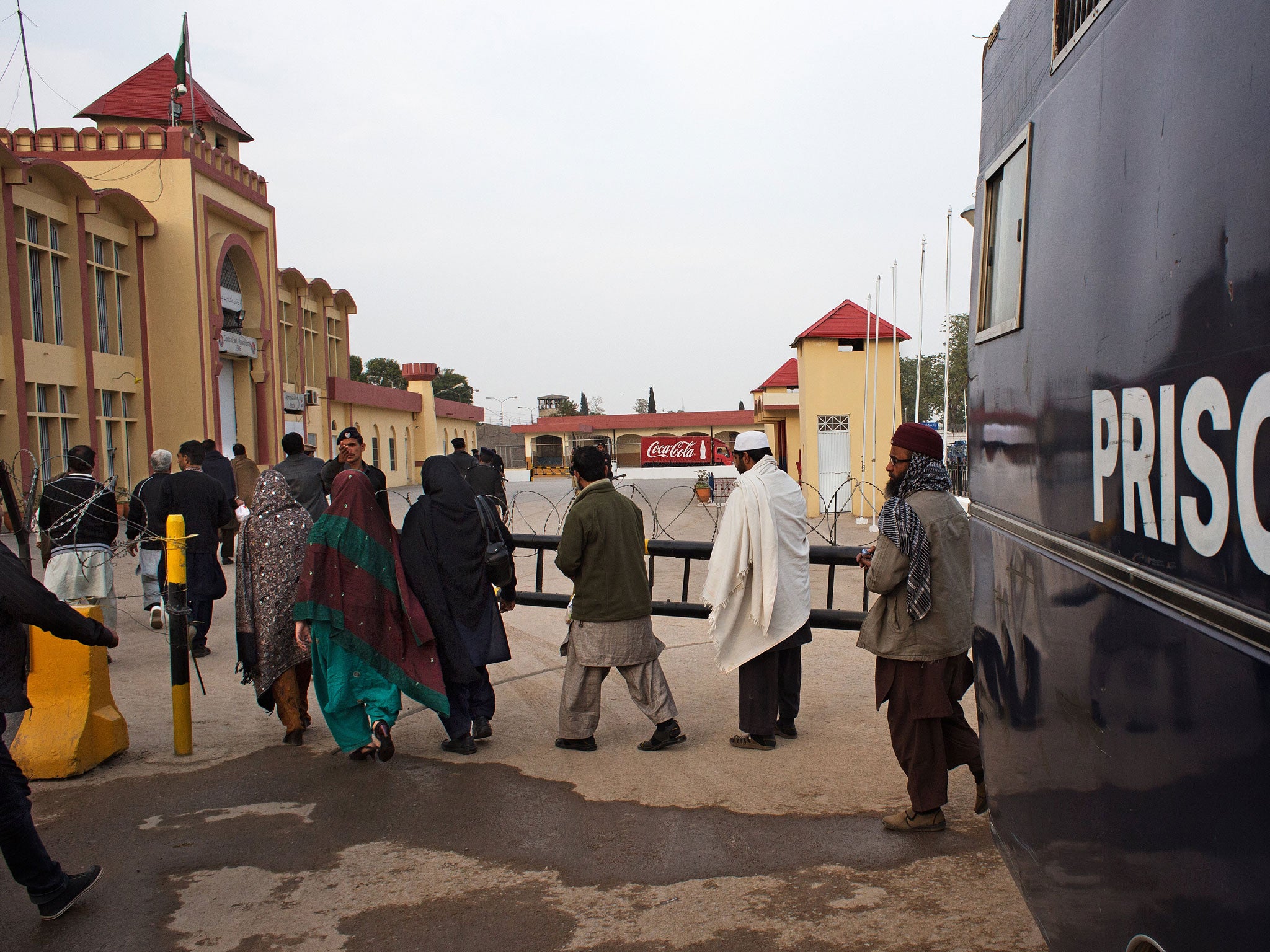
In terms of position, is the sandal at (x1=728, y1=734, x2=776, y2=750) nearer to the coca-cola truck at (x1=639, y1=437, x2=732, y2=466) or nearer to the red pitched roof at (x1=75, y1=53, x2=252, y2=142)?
the red pitched roof at (x1=75, y1=53, x2=252, y2=142)

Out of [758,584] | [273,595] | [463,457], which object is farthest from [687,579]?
[273,595]

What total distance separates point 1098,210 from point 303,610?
165 inches

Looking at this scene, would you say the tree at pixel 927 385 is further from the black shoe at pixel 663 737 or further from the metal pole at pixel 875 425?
the black shoe at pixel 663 737

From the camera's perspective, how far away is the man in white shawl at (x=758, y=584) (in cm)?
535

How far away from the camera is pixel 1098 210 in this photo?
217 centimetres

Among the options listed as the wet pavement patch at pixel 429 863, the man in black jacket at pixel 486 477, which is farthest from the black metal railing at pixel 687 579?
the man in black jacket at pixel 486 477

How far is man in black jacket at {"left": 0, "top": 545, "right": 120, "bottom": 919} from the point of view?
3514 millimetres

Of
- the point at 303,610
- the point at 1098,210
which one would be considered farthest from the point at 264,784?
the point at 1098,210

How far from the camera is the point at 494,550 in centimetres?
555

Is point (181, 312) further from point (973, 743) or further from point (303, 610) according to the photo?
point (973, 743)

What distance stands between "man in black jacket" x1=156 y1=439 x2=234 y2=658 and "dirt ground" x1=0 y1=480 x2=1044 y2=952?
1.87 m

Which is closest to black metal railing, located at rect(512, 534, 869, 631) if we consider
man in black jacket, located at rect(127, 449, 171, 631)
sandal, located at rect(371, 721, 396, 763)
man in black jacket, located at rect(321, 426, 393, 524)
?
man in black jacket, located at rect(321, 426, 393, 524)

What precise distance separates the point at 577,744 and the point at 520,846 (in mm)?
1303

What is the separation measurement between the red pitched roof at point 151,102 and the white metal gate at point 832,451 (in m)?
20.5
